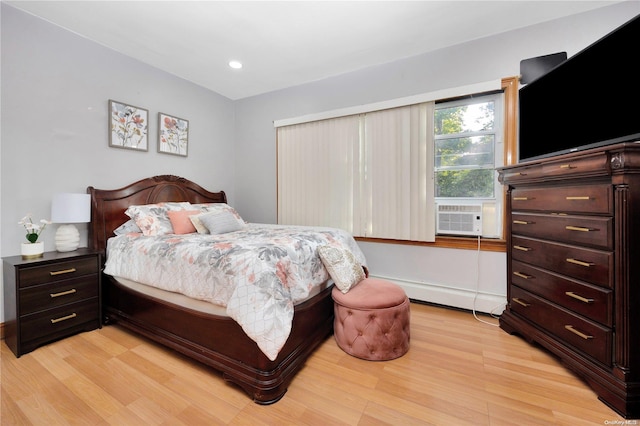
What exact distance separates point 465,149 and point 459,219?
2.35 ft

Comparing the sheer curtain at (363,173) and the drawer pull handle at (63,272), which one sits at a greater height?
the sheer curtain at (363,173)

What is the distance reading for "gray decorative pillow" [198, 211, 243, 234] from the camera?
2573 mm

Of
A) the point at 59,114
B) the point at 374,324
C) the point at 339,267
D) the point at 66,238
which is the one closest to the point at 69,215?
the point at 66,238

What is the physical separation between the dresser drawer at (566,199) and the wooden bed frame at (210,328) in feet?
5.26

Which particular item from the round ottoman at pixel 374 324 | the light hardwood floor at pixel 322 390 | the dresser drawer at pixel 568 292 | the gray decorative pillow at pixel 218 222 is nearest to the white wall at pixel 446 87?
the dresser drawer at pixel 568 292

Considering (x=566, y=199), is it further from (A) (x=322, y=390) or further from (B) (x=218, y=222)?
(B) (x=218, y=222)

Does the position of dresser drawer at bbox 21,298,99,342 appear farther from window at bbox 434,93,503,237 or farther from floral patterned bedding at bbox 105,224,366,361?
window at bbox 434,93,503,237

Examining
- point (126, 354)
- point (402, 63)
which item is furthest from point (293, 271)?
→ point (402, 63)

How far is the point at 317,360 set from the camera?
5.95ft

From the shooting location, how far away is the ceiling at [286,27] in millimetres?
2094

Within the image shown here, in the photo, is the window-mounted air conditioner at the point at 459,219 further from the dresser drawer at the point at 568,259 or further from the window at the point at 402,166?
the dresser drawer at the point at 568,259

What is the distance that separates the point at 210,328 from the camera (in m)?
1.65

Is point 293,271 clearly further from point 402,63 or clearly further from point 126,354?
point 402,63

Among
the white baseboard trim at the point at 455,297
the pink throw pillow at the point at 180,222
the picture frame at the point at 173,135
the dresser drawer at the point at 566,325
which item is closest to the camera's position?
the dresser drawer at the point at 566,325
